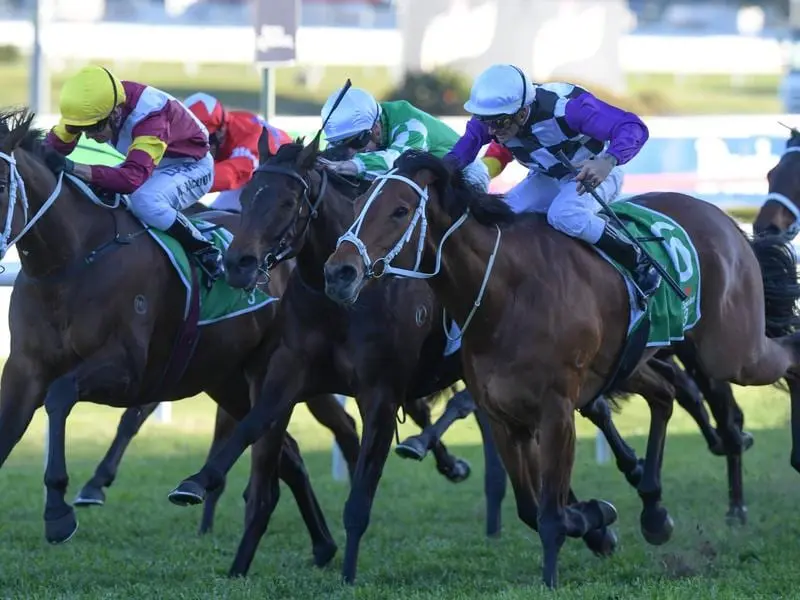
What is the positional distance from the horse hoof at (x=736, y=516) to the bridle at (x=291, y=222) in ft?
8.35

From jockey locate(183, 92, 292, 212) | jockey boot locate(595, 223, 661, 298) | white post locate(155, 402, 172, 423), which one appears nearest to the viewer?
jockey boot locate(595, 223, 661, 298)

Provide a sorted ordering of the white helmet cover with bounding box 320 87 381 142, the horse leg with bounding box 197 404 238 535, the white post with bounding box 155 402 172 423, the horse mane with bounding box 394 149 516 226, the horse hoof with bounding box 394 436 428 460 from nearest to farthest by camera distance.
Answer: the horse mane with bounding box 394 149 516 226 → the white helmet cover with bounding box 320 87 381 142 → the horse hoof with bounding box 394 436 428 460 → the horse leg with bounding box 197 404 238 535 → the white post with bounding box 155 402 172 423

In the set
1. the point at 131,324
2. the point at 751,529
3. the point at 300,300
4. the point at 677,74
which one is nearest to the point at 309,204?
the point at 300,300

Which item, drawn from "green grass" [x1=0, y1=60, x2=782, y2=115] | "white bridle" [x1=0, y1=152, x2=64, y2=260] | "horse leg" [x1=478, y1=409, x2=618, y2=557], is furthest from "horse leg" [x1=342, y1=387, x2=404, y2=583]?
"green grass" [x1=0, y1=60, x2=782, y2=115]

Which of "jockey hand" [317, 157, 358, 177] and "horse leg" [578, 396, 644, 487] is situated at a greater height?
"jockey hand" [317, 157, 358, 177]

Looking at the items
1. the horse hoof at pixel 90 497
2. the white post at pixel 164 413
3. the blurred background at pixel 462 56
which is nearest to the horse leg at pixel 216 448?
the horse hoof at pixel 90 497

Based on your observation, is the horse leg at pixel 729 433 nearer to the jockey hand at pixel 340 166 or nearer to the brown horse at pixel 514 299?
the brown horse at pixel 514 299

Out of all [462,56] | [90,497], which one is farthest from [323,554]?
[462,56]

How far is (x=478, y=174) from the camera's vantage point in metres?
5.53

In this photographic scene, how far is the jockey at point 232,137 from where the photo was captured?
23.4ft

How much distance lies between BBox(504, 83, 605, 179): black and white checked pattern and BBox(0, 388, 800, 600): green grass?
1500mm

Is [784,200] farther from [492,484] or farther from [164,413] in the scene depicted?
[164,413]

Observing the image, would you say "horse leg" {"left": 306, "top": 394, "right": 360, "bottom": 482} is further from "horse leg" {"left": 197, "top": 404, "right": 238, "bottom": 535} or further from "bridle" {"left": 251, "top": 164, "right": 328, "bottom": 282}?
"bridle" {"left": 251, "top": 164, "right": 328, "bottom": 282}

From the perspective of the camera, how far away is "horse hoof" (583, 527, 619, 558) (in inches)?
225
